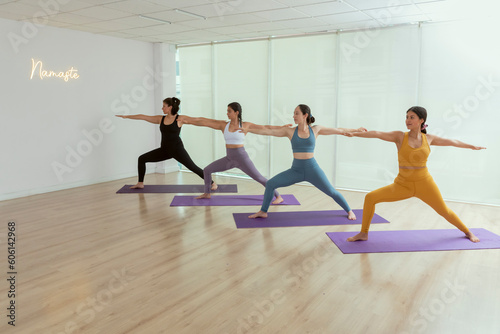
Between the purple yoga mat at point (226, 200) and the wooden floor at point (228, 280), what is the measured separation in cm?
59

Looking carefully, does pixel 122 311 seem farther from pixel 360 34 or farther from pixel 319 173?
pixel 360 34

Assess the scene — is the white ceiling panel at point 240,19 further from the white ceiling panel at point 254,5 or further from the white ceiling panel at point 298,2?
the white ceiling panel at point 298,2

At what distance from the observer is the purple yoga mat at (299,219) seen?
158 inches

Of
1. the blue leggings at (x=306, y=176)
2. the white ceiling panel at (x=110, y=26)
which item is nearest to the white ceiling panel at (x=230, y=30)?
the white ceiling panel at (x=110, y=26)

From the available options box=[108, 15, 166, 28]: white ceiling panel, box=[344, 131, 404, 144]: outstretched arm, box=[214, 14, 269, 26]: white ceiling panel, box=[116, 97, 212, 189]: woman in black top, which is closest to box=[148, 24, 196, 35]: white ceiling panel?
box=[108, 15, 166, 28]: white ceiling panel

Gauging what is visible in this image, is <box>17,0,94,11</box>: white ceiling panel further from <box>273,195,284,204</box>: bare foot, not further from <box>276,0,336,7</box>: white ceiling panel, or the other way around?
<box>273,195,284,204</box>: bare foot

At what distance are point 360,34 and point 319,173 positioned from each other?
268 centimetres

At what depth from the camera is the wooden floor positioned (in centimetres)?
215

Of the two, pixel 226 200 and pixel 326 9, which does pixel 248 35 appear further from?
pixel 226 200

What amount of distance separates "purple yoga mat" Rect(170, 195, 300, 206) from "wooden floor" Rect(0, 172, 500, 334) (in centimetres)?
59

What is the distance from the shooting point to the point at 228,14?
475 cm

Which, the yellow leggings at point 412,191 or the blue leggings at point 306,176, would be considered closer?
the yellow leggings at point 412,191

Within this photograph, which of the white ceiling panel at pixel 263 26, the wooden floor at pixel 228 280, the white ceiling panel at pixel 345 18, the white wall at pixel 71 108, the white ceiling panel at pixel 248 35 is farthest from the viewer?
the white ceiling panel at pixel 248 35

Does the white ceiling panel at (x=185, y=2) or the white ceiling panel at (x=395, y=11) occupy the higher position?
the white ceiling panel at (x=185, y=2)
